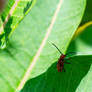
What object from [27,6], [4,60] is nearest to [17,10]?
[27,6]

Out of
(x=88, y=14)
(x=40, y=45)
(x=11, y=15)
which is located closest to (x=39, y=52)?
(x=40, y=45)

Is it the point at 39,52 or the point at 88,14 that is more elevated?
the point at 39,52

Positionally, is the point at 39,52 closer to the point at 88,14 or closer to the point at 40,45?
the point at 40,45

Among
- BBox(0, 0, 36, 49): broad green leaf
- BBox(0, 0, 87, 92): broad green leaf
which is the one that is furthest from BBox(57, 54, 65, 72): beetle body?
BBox(0, 0, 36, 49): broad green leaf

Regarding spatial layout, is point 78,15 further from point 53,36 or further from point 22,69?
point 22,69

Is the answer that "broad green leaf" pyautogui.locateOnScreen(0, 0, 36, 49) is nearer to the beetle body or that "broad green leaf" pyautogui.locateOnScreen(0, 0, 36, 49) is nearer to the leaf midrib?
the leaf midrib
